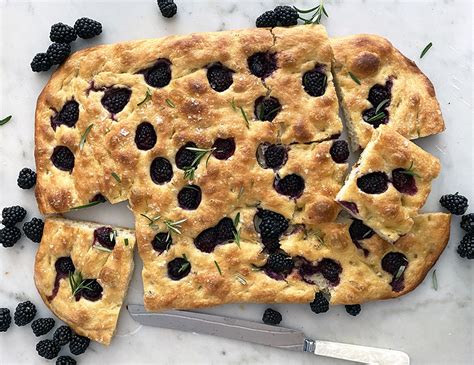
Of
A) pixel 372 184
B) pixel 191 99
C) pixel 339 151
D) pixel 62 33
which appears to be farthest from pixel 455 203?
pixel 62 33

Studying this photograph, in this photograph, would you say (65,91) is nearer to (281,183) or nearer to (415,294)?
(281,183)

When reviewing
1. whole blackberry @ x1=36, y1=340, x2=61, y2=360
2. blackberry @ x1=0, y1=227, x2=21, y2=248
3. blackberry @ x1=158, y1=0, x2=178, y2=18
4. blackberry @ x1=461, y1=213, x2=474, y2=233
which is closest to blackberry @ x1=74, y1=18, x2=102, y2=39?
blackberry @ x1=158, y1=0, x2=178, y2=18

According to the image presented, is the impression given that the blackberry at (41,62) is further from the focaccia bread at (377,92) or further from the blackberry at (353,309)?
the blackberry at (353,309)

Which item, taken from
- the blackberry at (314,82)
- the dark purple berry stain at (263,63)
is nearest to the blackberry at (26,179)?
the dark purple berry stain at (263,63)

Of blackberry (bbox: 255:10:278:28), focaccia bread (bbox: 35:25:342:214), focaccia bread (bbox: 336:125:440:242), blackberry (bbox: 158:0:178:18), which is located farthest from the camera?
blackberry (bbox: 158:0:178:18)

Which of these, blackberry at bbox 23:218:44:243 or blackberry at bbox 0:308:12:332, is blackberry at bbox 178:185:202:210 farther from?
blackberry at bbox 0:308:12:332

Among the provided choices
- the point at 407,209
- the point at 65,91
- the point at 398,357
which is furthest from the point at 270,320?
the point at 65,91
